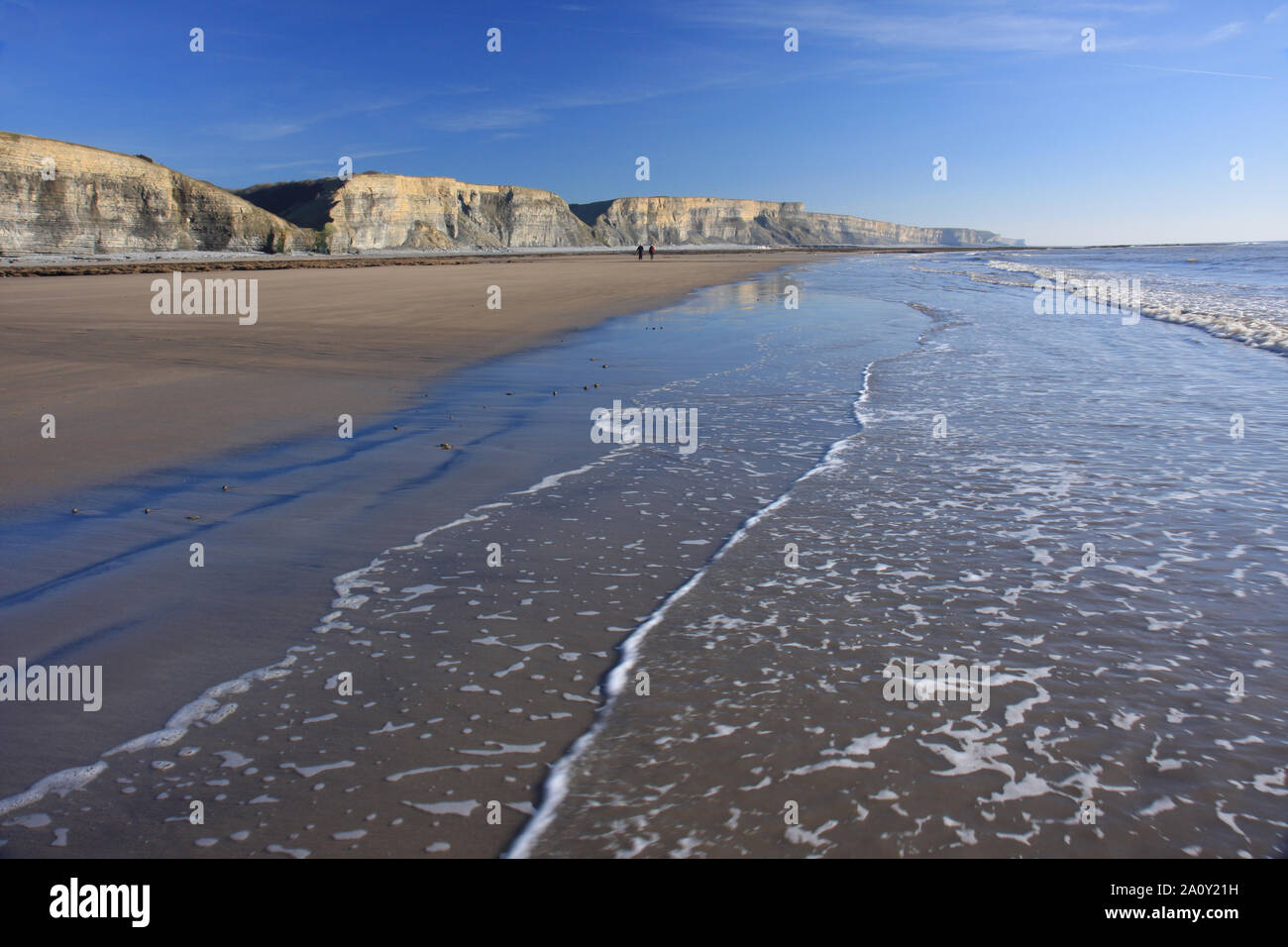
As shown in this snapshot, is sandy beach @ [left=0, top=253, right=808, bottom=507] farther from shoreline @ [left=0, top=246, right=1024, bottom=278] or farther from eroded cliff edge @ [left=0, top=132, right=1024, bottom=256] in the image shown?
eroded cliff edge @ [left=0, top=132, right=1024, bottom=256]

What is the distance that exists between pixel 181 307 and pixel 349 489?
1586 cm

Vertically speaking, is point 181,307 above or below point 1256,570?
above

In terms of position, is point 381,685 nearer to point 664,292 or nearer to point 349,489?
point 349,489

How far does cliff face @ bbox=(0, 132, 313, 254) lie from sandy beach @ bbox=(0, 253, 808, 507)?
5564 cm

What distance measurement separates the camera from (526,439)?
689 cm

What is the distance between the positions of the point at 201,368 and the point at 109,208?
78.7 meters

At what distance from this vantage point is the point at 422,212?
4943 inches

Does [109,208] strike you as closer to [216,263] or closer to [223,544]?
[216,263]

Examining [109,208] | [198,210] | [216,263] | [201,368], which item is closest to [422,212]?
[198,210]
